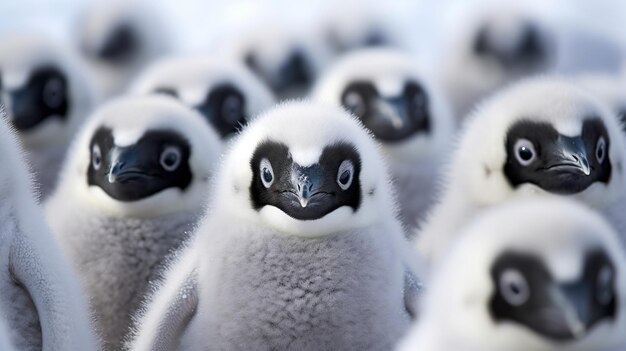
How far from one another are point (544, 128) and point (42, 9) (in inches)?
259

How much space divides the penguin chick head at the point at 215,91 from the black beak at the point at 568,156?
5.42 ft

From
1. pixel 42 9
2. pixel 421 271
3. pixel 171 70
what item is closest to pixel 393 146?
pixel 171 70

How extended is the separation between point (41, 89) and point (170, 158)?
1367 mm

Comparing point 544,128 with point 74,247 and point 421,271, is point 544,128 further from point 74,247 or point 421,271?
point 74,247

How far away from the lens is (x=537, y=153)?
3.56 metres

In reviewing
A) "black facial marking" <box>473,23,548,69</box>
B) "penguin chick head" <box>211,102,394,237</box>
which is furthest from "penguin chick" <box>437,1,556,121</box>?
"penguin chick head" <box>211,102,394,237</box>

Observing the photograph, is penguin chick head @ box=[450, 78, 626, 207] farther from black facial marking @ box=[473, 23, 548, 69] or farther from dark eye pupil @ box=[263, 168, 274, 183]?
black facial marking @ box=[473, 23, 548, 69]

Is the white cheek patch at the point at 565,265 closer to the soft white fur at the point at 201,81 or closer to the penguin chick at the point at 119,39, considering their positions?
the soft white fur at the point at 201,81

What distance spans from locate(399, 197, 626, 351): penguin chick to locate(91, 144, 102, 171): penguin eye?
1.70 m

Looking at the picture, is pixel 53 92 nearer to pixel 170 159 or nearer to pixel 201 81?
pixel 201 81

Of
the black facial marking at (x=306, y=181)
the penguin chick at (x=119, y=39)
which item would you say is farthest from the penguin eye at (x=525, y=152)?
the penguin chick at (x=119, y=39)

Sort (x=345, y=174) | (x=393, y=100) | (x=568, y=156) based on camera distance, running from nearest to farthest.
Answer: (x=345, y=174) → (x=568, y=156) → (x=393, y=100)

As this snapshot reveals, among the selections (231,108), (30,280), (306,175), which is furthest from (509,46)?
(30,280)

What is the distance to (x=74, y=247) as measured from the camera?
3.88m
